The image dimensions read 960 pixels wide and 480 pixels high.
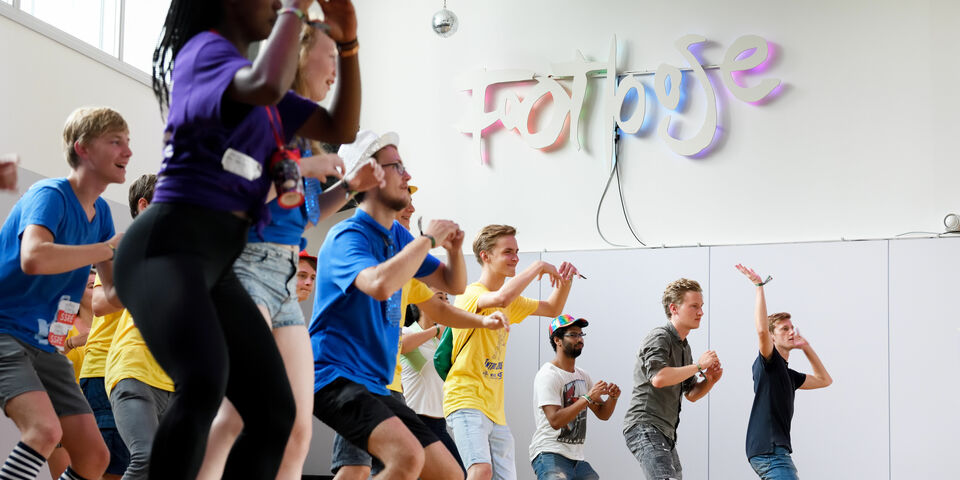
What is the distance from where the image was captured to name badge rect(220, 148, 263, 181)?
1704 millimetres

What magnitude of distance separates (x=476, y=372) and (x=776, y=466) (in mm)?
1806

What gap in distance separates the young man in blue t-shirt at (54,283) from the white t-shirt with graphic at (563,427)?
2.95 meters

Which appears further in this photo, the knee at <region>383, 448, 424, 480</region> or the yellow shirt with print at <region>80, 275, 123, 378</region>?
the yellow shirt with print at <region>80, 275, 123, 378</region>

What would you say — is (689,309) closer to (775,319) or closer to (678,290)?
(678,290)

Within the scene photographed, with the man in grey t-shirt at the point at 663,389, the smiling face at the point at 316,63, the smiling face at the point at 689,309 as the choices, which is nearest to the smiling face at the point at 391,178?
the smiling face at the point at 316,63

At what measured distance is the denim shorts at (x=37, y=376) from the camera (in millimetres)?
2797

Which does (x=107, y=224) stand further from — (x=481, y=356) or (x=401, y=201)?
(x=481, y=356)

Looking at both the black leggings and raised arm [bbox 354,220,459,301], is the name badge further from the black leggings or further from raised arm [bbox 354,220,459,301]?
raised arm [bbox 354,220,459,301]

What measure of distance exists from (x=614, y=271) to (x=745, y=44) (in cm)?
227

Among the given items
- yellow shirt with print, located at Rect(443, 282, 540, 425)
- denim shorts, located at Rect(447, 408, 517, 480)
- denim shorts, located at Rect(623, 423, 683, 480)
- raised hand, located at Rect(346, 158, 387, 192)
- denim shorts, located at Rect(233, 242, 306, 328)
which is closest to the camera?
denim shorts, located at Rect(233, 242, 306, 328)

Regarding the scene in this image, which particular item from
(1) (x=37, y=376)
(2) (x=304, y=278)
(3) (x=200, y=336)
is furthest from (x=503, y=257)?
(3) (x=200, y=336)

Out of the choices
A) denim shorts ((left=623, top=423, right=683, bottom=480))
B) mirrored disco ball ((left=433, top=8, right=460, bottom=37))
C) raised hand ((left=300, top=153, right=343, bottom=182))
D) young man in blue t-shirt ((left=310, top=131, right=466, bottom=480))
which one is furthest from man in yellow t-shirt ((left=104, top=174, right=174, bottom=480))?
mirrored disco ball ((left=433, top=8, right=460, bottom=37))

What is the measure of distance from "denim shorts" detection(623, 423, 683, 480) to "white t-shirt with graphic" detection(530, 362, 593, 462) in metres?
0.36

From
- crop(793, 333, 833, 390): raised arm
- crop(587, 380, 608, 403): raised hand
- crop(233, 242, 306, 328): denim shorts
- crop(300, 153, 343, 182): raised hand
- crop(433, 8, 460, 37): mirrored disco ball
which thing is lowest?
crop(587, 380, 608, 403): raised hand
